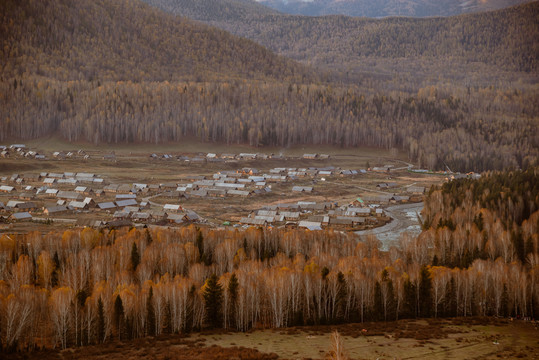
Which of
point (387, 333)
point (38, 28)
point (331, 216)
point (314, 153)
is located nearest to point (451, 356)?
point (387, 333)

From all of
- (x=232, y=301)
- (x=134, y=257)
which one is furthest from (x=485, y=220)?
(x=134, y=257)

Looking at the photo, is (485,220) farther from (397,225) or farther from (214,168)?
(214,168)

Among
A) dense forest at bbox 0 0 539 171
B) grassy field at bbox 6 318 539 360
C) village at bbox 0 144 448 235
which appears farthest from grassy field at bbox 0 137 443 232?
grassy field at bbox 6 318 539 360

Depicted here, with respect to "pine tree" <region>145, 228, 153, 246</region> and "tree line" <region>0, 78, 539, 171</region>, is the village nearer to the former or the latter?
"tree line" <region>0, 78, 539, 171</region>

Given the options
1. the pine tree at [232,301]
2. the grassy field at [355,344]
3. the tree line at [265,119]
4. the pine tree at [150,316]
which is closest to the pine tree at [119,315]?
the grassy field at [355,344]

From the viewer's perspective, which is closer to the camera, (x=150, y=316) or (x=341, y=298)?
(x=150, y=316)

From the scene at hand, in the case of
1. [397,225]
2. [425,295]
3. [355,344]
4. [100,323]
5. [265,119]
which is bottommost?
[397,225]

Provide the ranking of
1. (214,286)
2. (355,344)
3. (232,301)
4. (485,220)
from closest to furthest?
1. (355,344)
2. (214,286)
3. (232,301)
4. (485,220)
